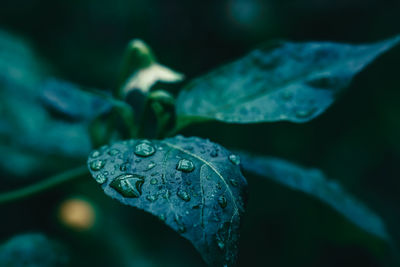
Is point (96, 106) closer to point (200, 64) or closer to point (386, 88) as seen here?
point (200, 64)

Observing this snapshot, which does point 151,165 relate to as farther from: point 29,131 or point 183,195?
point 29,131

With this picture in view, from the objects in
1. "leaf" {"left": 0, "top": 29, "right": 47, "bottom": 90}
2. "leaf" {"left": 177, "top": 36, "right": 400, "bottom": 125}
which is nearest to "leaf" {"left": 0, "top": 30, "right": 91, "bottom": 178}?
"leaf" {"left": 0, "top": 29, "right": 47, "bottom": 90}

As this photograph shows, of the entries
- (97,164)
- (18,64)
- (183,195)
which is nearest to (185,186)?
(183,195)

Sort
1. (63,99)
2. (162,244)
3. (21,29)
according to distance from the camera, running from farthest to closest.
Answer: (21,29), (162,244), (63,99)

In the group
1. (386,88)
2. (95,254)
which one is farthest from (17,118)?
(386,88)

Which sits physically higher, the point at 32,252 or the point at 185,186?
the point at 185,186

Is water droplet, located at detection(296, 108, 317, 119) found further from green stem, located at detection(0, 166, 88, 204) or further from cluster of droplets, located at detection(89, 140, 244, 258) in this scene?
green stem, located at detection(0, 166, 88, 204)

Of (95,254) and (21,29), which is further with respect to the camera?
(21,29)
